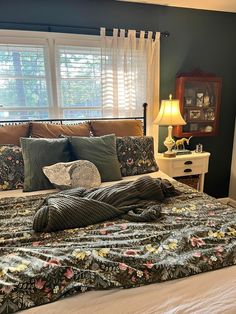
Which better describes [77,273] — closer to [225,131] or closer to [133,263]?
[133,263]

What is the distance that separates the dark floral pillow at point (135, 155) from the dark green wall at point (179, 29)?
3.01ft

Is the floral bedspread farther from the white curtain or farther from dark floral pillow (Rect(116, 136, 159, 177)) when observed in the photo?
the white curtain

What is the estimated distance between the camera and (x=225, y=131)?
3156 millimetres

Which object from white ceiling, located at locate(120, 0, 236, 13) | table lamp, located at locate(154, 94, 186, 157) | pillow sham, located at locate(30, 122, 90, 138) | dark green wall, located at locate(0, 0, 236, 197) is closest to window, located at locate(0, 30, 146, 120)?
dark green wall, located at locate(0, 0, 236, 197)

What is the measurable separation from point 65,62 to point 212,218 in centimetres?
199

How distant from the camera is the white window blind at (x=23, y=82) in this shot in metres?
2.29

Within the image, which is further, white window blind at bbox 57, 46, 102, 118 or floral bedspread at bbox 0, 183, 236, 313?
white window blind at bbox 57, 46, 102, 118

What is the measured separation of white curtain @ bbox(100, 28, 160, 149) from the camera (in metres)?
2.48

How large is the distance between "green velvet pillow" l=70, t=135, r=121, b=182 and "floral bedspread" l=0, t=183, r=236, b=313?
70 centimetres

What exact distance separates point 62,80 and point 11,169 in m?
1.10

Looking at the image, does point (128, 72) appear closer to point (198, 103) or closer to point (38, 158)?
point (198, 103)

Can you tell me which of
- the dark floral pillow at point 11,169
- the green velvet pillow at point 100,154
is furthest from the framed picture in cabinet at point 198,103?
the dark floral pillow at point 11,169

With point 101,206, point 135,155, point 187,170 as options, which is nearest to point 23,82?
point 135,155

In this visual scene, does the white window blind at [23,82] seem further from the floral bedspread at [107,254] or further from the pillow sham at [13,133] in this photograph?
the floral bedspread at [107,254]
